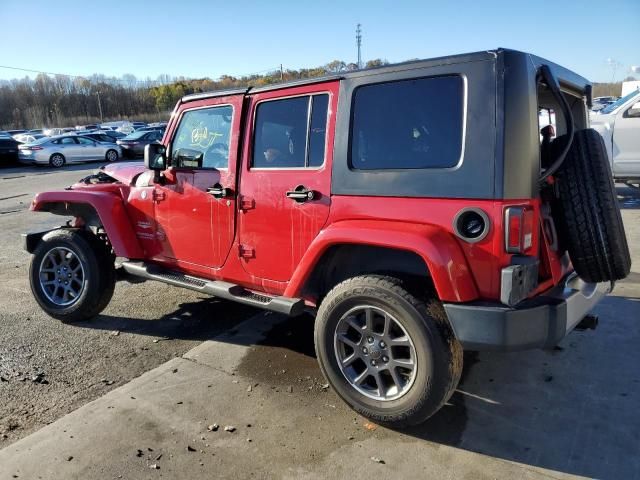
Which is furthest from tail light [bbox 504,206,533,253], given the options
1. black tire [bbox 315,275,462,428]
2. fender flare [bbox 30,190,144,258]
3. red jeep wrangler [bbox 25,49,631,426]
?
fender flare [bbox 30,190,144,258]

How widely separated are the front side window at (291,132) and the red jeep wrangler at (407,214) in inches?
0.4

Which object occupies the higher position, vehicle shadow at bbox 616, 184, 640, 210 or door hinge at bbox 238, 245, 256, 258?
door hinge at bbox 238, 245, 256, 258

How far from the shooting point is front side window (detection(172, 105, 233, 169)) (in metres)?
3.84

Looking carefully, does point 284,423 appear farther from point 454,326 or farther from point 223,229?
point 223,229

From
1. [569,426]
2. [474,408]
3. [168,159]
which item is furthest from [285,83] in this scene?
[569,426]

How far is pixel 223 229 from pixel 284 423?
4.91 ft

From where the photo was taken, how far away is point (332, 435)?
289 centimetres

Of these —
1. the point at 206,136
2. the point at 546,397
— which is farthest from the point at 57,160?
the point at 546,397

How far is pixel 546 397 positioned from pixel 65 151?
2446cm

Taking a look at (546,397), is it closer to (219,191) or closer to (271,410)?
(271,410)

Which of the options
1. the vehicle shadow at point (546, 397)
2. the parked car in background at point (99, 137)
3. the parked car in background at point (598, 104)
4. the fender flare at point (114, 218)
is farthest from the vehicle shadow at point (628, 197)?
the parked car in background at point (99, 137)

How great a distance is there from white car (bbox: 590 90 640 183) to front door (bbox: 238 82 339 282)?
24.5 ft

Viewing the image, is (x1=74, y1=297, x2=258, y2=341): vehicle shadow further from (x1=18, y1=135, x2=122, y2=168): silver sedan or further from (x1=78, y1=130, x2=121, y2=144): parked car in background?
(x1=78, y1=130, x2=121, y2=144): parked car in background

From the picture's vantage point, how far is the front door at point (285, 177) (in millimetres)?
3207
